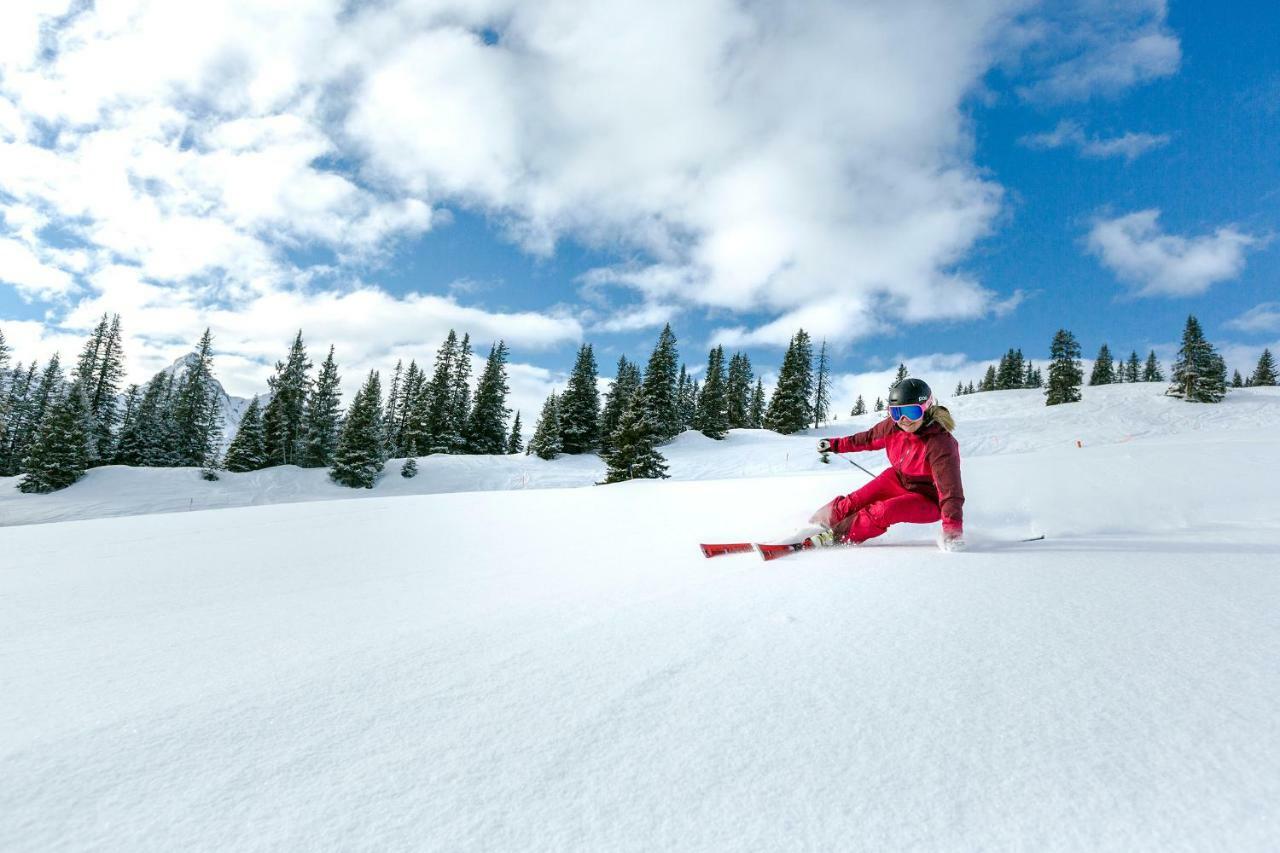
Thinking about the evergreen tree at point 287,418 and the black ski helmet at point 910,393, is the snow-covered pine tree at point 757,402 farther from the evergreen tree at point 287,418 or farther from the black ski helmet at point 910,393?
the black ski helmet at point 910,393

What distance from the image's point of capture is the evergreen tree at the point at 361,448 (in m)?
32.5

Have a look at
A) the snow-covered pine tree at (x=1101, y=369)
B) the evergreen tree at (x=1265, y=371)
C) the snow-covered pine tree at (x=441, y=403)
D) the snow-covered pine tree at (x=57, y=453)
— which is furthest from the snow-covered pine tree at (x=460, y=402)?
the evergreen tree at (x=1265, y=371)

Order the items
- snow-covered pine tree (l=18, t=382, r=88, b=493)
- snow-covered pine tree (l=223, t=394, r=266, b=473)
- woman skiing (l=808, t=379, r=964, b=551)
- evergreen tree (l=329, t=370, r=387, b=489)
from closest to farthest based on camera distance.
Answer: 1. woman skiing (l=808, t=379, r=964, b=551)
2. snow-covered pine tree (l=18, t=382, r=88, b=493)
3. evergreen tree (l=329, t=370, r=387, b=489)
4. snow-covered pine tree (l=223, t=394, r=266, b=473)

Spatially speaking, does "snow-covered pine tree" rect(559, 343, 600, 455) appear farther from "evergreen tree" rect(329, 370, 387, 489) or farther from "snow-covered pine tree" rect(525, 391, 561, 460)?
"evergreen tree" rect(329, 370, 387, 489)

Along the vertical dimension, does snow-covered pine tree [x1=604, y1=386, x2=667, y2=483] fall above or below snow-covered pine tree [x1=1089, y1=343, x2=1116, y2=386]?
below

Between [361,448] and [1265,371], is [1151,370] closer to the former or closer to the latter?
[1265,371]

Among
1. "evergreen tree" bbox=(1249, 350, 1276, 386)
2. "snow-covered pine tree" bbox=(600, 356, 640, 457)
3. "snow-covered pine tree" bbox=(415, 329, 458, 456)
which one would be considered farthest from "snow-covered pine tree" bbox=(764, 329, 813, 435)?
"evergreen tree" bbox=(1249, 350, 1276, 386)

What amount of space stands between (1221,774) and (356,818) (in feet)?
5.97

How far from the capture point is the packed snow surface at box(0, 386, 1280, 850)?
1033 mm

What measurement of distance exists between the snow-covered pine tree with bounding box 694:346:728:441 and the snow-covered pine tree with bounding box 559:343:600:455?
9.91 m

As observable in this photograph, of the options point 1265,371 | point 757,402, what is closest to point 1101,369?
point 1265,371

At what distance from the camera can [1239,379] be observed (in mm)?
84375

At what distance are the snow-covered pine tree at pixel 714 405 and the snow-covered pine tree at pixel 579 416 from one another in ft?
32.5

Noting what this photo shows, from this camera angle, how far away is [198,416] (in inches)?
1773
